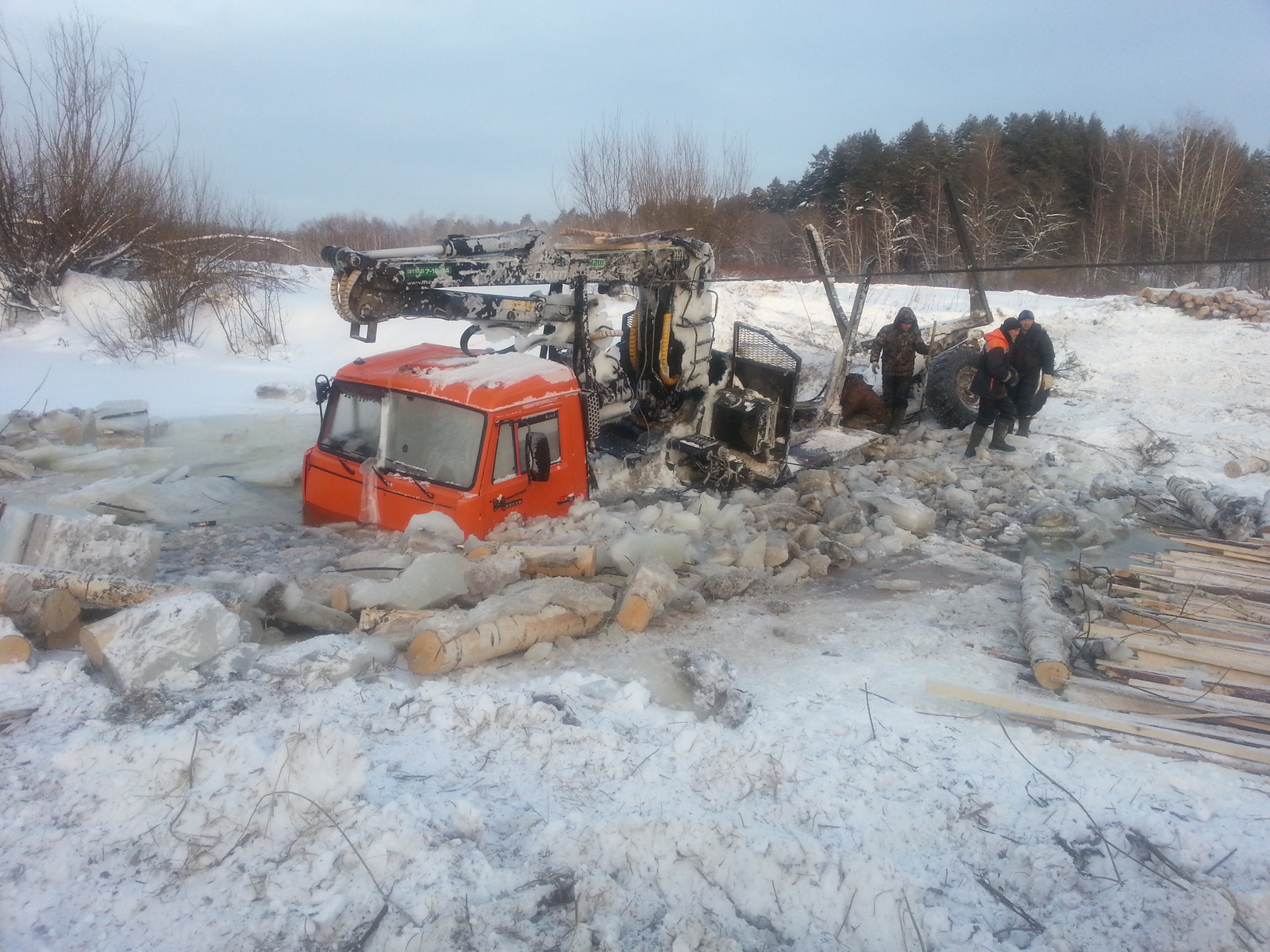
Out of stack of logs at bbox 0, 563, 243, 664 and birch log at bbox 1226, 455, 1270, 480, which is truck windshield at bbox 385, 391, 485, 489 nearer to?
stack of logs at bbox 0, 563, 243, 664

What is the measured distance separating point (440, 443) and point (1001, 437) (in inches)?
296

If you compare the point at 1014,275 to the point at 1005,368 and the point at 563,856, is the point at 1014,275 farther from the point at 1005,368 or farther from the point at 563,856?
the point at 563,856

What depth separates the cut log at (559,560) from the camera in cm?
554

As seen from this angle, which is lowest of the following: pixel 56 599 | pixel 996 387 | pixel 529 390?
pixel 56 599

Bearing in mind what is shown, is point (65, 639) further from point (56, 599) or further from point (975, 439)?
point (975, 439)

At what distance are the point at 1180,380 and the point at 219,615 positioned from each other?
1355 cm

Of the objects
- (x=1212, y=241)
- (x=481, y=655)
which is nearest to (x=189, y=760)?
(x=481, y=655)

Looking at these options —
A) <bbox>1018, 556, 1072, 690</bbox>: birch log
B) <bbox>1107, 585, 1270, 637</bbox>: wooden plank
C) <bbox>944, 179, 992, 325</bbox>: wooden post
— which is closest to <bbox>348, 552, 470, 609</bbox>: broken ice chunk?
<bbox>1018, 556, 1072, 690</bbox>: birch log

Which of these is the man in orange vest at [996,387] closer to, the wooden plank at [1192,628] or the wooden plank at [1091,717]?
the wooden plank at [1192,628]

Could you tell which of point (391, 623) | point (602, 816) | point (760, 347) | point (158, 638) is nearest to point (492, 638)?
point (391, 623)

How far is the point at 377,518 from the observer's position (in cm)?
610

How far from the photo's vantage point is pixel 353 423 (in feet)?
20.7

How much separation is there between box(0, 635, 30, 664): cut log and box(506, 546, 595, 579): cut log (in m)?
2.68

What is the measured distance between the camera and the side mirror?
20.0 feet
